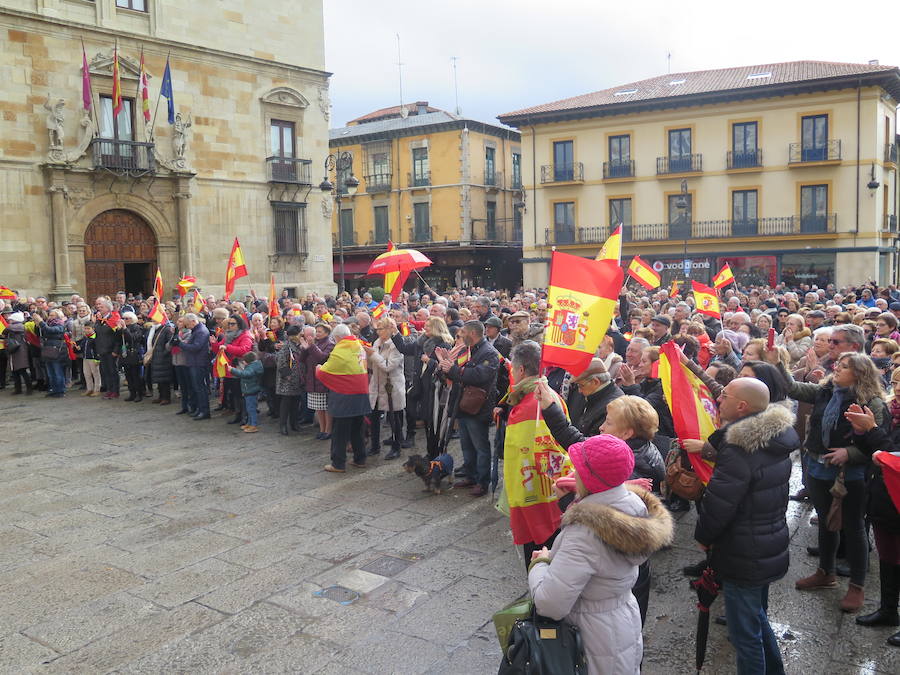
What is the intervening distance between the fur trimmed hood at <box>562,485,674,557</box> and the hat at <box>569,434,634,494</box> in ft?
0.31

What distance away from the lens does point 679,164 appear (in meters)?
35.3

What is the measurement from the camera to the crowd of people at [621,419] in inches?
124

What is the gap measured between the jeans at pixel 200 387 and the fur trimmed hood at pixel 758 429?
964 cm

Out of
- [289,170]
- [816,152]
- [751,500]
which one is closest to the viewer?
[751,500]

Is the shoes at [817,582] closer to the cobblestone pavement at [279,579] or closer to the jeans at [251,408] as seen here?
the cobblestone pavement at [279,579]

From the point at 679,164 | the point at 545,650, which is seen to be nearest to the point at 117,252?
the point at 545,650

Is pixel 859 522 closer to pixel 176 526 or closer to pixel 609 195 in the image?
pixel 176 526

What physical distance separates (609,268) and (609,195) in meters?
32.5

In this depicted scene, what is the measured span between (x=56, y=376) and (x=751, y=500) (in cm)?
1388

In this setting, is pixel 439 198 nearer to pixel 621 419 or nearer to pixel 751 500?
pixel 621 419

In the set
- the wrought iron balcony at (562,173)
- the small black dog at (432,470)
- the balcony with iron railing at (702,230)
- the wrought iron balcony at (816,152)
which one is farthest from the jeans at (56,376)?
the wrought iron balcony at (816,152)

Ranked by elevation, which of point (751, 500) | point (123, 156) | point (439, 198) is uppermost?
point (439, 198)

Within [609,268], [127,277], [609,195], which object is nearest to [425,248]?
[609,195]

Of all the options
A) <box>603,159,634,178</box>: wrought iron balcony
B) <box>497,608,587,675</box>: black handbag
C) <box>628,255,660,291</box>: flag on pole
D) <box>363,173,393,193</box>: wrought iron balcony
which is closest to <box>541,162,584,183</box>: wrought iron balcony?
<box>603,159,634,178</box>: wrought iron balcony
